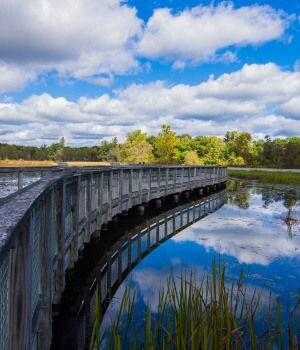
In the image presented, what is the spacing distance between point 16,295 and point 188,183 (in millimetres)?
20836

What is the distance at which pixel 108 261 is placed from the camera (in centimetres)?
854

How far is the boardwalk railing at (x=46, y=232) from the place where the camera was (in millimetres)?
1909

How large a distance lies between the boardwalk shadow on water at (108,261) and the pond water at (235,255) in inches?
10.9

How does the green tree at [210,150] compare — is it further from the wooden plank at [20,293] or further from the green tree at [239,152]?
the wooden plank at [20,293]

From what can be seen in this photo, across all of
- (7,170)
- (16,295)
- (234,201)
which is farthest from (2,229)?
(234,201)

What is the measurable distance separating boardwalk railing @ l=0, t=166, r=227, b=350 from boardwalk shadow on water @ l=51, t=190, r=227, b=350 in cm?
39

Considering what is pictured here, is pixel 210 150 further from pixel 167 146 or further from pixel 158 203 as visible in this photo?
pixel 158 203

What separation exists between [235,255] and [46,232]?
20.5 feet

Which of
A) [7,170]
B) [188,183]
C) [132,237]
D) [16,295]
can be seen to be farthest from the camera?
[188,183]

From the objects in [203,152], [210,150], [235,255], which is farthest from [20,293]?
Answer: [203,152]

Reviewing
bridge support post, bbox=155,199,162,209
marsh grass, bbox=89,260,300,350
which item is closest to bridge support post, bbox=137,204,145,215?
bridge support post, bbox=155,199,162,209

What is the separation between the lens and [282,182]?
34.8 metres

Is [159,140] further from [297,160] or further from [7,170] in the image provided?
[7,170]

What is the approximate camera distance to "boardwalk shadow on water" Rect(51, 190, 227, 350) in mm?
5437
